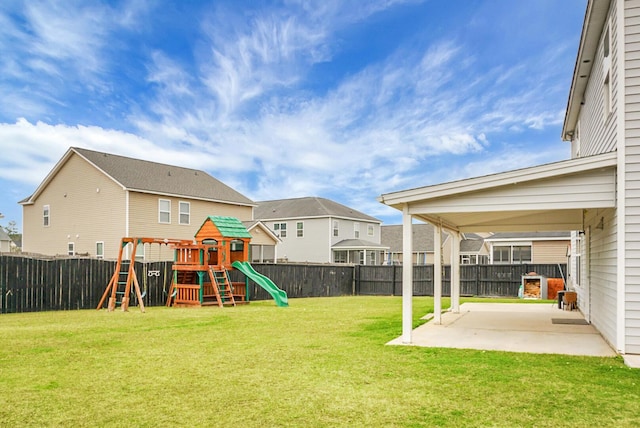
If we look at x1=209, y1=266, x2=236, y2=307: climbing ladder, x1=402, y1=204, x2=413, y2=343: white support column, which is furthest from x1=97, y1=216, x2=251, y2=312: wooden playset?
x1=402, y1=204, x2=413, y2=343: white support column

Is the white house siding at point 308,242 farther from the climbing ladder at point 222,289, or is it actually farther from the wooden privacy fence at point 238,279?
the climbing ladder at point 222,289

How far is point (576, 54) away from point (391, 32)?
8.36 metres

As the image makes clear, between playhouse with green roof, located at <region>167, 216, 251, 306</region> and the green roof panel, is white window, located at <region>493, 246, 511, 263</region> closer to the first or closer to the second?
playhouse with green roof, located at <region>167, 216, 251, 306</region>

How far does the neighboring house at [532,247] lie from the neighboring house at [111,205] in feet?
49.7

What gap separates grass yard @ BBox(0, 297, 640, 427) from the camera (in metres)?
4.66

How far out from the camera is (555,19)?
1385 centimetres

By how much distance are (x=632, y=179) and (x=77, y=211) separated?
24982 mm

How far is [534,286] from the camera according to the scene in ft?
69.3

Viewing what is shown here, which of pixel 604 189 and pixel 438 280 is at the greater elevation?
pixel 604 189

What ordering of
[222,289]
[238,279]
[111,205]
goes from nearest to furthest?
[222,289], [238,279], [111,205]

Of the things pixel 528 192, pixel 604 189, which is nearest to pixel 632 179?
pixel 604 189

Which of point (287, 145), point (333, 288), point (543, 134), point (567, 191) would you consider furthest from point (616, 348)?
point (287, 145)

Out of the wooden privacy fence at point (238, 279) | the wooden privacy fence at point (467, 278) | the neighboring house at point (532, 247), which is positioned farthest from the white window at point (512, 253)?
the wooden privacy fence at point (238, 279)

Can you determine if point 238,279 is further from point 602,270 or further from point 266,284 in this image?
point 602,270
